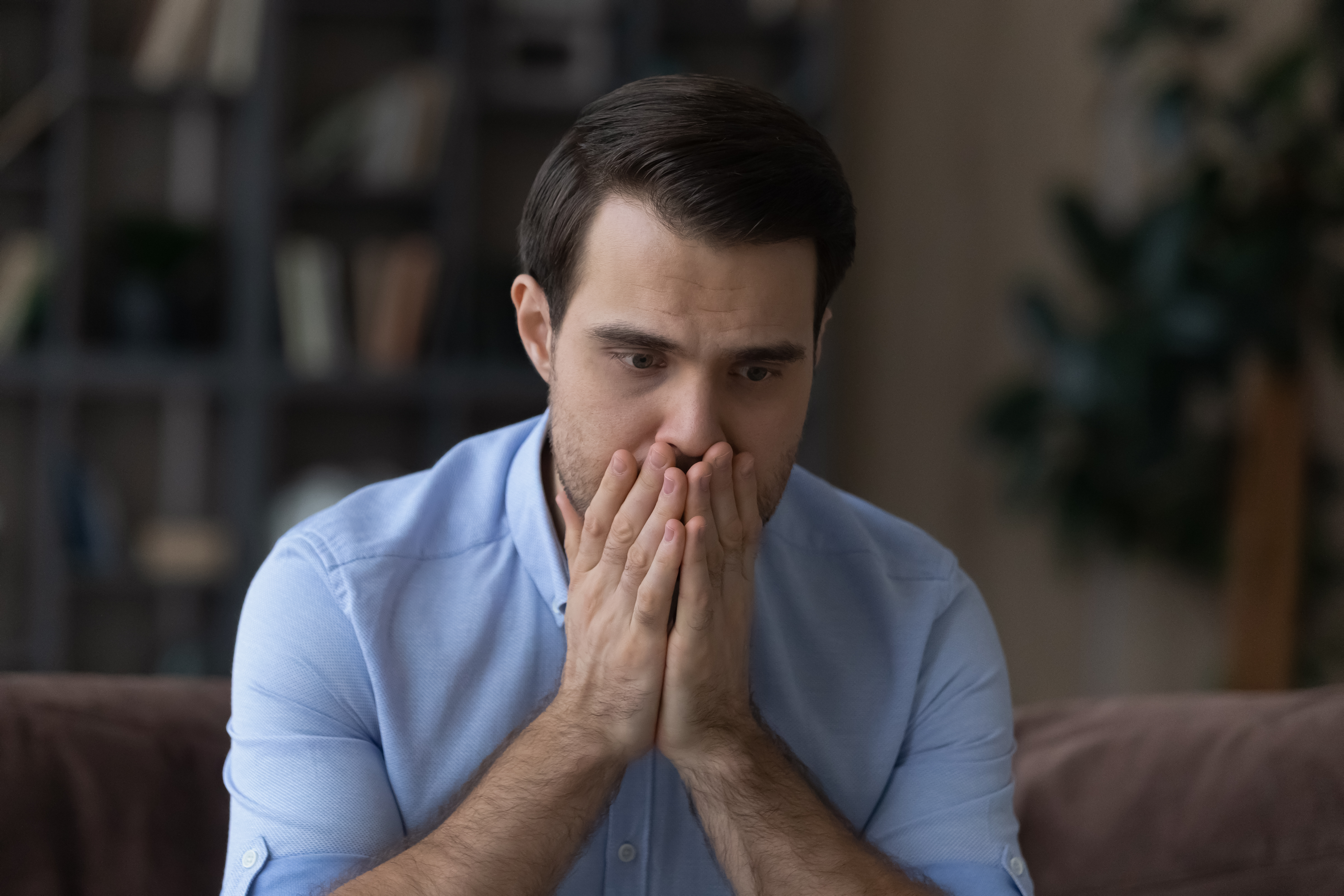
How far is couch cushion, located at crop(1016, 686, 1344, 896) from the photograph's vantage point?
126 cm

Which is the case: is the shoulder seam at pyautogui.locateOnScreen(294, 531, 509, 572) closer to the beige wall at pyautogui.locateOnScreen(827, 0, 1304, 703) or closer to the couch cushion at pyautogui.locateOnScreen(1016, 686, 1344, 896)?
the couch cushion at pyautogui.locateOnScreen(1016, 686, 1344, 896)

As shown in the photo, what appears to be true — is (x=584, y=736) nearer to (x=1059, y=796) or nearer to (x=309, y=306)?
(x=1059, y=796)

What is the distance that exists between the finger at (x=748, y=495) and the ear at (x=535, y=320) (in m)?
0.25

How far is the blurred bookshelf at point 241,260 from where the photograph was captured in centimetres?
327

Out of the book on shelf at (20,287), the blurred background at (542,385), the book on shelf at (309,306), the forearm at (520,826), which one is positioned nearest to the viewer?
the forearm at (520,826)

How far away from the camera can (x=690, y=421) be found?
121cm

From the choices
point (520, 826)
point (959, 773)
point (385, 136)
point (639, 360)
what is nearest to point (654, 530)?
point (639, 360)

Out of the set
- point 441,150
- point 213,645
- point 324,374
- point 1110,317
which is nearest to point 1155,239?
point 1110,317

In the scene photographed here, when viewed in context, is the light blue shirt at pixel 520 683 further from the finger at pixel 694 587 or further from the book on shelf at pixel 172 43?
the book on shelf at pixel 172 43

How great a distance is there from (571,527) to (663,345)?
0.22 metres

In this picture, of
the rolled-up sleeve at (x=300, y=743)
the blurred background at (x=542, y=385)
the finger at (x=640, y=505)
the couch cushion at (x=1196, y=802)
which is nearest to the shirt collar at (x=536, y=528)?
the finger at (x=640, y=505)

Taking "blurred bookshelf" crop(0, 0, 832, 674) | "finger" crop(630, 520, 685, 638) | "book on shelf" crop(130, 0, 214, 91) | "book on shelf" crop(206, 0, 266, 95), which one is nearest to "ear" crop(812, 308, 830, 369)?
"finger" crop(630, 520, 685, 638)

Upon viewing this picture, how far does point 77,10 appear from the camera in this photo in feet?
10.4

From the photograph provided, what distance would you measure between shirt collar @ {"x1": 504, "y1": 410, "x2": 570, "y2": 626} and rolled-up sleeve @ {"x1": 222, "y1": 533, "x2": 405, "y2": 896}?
0.21 m
